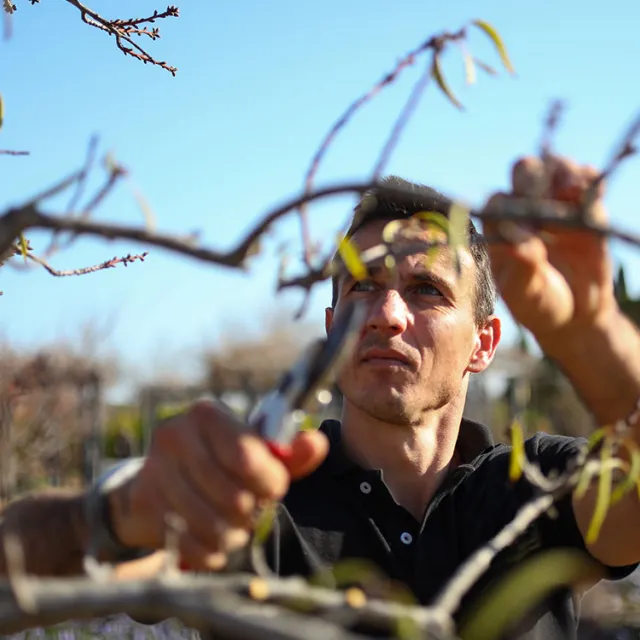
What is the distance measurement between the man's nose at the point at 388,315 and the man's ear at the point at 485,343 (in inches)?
15.6

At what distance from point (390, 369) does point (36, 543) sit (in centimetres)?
124

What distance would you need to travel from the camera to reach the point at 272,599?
2.83 ft

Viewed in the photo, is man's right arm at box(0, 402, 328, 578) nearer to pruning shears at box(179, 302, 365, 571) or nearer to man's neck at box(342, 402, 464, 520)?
pruning shears at box(179, 302, 365, 571)

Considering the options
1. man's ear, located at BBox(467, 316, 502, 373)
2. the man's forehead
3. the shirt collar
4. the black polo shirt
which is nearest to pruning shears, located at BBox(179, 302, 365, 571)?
the black polo shirt

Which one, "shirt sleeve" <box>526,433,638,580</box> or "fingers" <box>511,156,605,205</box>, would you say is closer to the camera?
"fingers" <box>511,156,605,205</box>

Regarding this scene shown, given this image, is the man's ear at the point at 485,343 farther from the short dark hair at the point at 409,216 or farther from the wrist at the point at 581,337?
the wrist at the point at 581,337

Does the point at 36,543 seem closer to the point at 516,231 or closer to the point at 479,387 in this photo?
the point at 516,231

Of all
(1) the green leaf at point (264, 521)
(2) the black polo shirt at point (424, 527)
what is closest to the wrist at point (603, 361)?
(1) the green leaf at point (264, 521)

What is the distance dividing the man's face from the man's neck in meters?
0.07

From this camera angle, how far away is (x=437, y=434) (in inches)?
95.8

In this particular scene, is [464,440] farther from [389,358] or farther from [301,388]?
[301,388]

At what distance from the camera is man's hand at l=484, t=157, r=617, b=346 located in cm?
97

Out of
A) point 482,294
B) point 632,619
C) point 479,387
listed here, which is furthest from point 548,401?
point 632,619

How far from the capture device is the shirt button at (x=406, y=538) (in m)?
2.12
